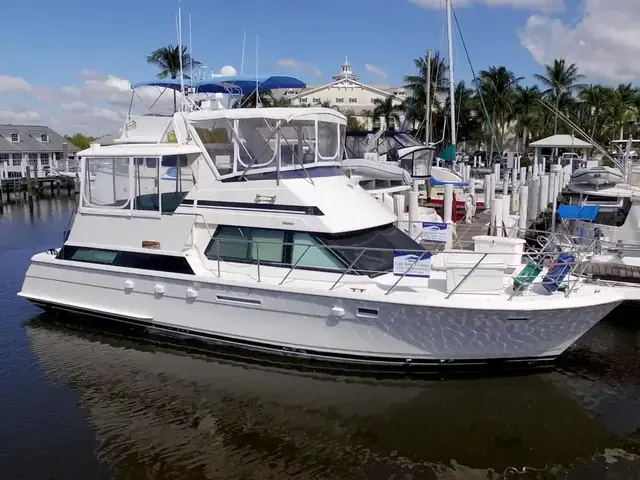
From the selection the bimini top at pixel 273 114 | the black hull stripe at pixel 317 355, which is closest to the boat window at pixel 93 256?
the black hull stripe at pixel 317 355

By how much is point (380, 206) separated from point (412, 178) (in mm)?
12342

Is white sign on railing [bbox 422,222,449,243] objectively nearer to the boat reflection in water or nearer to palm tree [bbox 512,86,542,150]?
the boat reflection in water

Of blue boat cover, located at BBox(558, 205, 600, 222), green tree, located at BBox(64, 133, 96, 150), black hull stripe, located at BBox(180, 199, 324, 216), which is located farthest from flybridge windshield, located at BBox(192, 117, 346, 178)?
green tree, located at BBox(64, 133, 96, 150)

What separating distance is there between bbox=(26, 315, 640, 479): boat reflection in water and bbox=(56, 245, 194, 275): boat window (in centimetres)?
165

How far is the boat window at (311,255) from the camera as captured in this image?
970cm

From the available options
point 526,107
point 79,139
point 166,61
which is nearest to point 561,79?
point 526,107

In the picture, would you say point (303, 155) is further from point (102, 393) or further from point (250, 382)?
point (102, 393)

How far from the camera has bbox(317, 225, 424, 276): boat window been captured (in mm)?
9688

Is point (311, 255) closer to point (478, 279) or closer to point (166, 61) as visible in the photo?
point (478, 279)

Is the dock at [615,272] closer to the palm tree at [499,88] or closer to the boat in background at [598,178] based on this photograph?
the boat in background at [598,178]

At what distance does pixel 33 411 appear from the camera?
865 centimetres

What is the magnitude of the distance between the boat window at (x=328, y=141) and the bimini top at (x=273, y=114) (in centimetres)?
15

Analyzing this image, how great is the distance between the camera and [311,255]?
32.2 ft

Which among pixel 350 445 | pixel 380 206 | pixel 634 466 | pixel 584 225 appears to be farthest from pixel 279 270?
pixel 584 225
